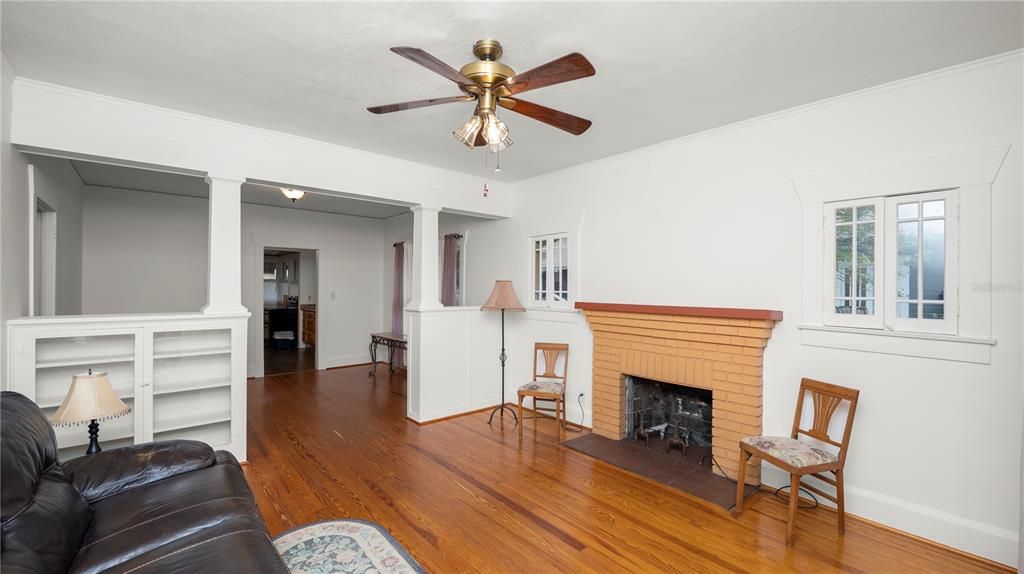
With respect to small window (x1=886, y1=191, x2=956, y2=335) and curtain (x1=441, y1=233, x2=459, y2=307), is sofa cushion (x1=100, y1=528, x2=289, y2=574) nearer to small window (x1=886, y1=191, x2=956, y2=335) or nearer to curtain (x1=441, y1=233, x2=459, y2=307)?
small window (x1=886, y1=191, x2=956, y2=335)

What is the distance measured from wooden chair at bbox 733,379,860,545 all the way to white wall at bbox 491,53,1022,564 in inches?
6.9

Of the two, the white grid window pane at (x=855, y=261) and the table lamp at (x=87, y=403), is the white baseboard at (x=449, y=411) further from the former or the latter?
the white grid window pane at (x=855, y=261)

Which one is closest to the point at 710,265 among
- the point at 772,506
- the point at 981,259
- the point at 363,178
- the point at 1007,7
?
the point at 981,259

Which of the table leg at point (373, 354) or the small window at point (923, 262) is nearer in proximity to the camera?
the small window at point (923, 262)

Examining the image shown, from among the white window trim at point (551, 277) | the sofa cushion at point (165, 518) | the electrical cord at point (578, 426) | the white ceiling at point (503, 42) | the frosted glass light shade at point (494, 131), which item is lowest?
the electrical cord at point (578, 426)

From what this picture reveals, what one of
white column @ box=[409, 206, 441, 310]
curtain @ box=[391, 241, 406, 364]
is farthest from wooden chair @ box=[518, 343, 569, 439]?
curtain @ box=[391, 241, 406, 364]

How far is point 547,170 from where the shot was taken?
4777 millimetres

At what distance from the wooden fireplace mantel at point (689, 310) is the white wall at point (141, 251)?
5460 millimetres

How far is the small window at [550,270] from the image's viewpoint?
15.8 feet

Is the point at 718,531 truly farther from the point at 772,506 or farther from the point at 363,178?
the point at 363,178

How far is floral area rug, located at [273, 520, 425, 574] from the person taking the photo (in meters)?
2.22

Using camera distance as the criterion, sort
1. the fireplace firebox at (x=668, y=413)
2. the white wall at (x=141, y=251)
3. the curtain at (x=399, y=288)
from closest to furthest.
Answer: the fireplace firebox at (x=668, y=413) → the white wall at (x=141, y=251) → the curtain at (x=399, y=288)

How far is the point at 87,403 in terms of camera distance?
7.80 ft

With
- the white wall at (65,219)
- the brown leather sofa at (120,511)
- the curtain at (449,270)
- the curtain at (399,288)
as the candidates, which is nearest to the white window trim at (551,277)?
the curtain at (449,270)
